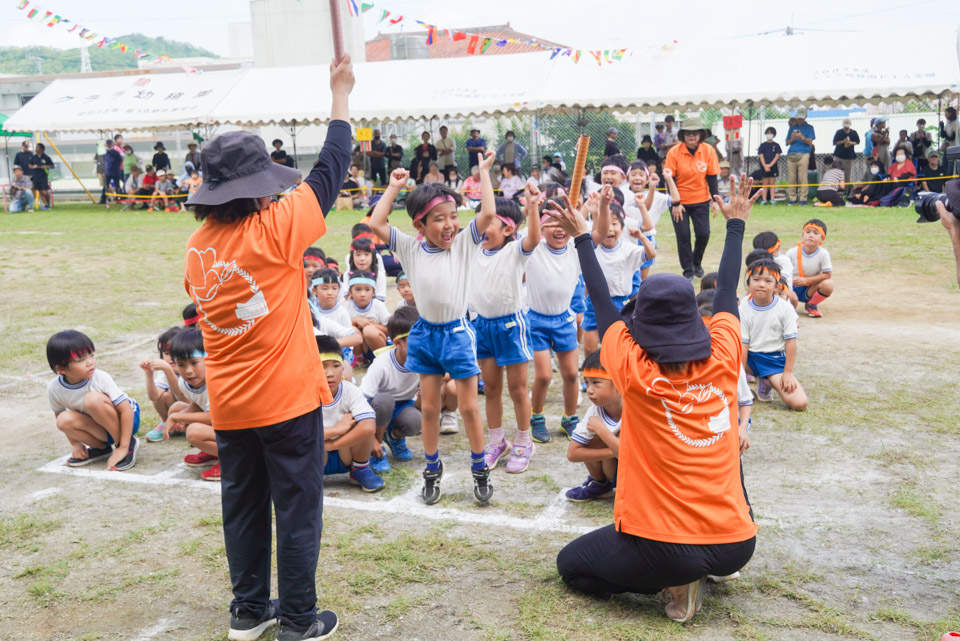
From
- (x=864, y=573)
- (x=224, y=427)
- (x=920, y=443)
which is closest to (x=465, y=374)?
(x=224, y=427)

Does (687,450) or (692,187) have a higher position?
(692,187)

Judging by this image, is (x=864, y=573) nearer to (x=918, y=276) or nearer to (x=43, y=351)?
(x=43, y=351)

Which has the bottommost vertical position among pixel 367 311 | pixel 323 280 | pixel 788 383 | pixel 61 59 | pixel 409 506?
pixel 409 506

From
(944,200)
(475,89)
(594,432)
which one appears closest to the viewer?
(944,200)

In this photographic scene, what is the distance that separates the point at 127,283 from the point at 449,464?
794cm

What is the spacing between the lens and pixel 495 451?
526 cm

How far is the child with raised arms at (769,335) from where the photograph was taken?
20.3 feet

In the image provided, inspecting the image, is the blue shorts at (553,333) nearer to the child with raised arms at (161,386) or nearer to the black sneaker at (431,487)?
the black sneaker at (431,487)

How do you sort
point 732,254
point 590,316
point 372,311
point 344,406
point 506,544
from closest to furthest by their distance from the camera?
1. point 732,254
2. point 506,544
3. point 344,406
4. point 590,316
5. point 372,311

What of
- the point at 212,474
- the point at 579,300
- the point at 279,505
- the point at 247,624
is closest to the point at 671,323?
the point at 279,505

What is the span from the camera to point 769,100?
17.5 meters

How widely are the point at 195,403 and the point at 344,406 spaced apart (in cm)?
Result: 122

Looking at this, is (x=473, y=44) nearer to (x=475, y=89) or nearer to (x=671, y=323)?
(x=475, y=89)

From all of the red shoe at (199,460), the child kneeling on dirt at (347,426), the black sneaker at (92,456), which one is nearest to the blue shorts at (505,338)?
the child kneeling on dirt at (347,426)
